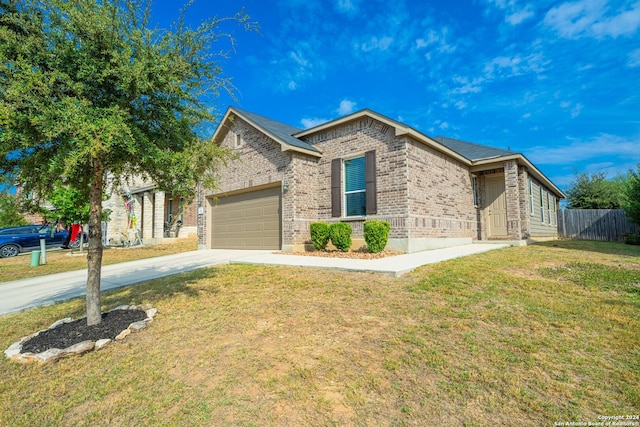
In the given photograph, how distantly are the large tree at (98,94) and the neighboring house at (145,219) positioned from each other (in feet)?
47.5

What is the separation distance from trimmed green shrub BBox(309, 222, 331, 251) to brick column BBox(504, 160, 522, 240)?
744cm

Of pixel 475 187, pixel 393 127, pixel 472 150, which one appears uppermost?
pixel 472 150

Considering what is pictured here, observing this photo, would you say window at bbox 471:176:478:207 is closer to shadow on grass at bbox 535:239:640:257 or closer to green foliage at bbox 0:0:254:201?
shadow on grass at bbox 535:239:640:257

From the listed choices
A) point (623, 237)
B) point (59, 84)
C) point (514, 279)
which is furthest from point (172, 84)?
point (623, 237)

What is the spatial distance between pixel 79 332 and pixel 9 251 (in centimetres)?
1659

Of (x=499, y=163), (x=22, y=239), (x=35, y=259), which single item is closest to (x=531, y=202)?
(x=499, y=163)

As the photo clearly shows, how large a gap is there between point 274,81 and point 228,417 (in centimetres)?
1697

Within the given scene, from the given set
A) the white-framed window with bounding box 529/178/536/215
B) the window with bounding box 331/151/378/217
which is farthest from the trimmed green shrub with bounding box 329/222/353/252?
the white-framed window with bounding box 529/178/536/215

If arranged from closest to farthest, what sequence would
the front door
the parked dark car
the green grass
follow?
the green grass
the front door
the parked dark car

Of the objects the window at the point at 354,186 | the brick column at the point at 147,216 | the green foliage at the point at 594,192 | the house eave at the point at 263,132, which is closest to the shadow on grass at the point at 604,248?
the window at the point at 354,186

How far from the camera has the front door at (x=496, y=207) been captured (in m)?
13.3

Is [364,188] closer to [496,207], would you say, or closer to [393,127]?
[393,127]

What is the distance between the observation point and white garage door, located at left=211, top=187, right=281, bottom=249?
11852mm

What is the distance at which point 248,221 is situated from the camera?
42.2ft
